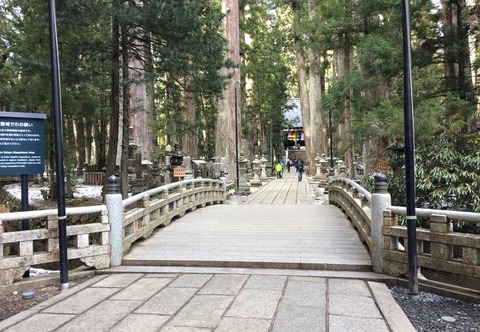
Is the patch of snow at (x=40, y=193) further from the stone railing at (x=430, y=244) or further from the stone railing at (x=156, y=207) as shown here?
the stone railing at (x=430, y=244)

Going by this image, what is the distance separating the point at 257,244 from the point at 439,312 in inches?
121

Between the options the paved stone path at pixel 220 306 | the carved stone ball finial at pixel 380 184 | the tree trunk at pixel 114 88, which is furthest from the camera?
the tree trunk at pixel 114 88

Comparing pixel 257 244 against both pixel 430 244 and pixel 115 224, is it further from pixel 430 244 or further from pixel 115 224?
pixel 430 244

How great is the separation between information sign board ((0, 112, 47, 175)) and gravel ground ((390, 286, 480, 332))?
4714 mm

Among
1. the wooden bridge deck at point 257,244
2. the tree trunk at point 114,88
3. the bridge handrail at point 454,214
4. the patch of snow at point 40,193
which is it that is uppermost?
the tree trunk at point 114,88

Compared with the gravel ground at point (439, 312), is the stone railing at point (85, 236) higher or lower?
higher

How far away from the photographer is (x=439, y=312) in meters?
Answer: 4.11

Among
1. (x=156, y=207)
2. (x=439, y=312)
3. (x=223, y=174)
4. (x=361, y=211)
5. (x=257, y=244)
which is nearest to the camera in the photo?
(x=439, y=312)

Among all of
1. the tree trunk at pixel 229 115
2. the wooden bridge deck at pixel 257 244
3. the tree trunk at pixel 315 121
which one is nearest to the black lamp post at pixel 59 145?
the wooden bridge deck at pixel 257 244

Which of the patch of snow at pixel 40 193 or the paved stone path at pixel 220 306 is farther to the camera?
the patch of snow at pixel 40 193

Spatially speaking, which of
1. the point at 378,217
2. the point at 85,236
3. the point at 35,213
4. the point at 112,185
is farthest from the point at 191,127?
the point at 378,217

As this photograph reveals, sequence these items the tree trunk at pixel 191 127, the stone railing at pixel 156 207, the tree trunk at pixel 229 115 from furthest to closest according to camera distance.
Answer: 1. the tree trunk at pixel 191 127
2. the tree trunk at pixel 229 115
3. the stone railing at pixel 156 207

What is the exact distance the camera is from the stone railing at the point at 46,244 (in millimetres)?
4941

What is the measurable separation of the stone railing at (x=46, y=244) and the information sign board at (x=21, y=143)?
59 centimetres
